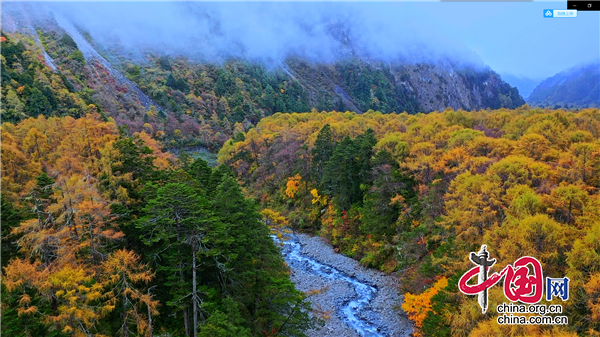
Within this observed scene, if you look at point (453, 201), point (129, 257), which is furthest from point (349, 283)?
point (129, 257)

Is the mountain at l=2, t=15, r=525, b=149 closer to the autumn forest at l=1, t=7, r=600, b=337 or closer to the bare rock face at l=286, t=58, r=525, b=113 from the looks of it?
the bare rock face at l=286, t=58, r=525, b=113

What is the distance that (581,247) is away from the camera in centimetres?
1439

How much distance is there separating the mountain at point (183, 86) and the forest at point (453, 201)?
34.5 m

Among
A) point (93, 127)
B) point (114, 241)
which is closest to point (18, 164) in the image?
point (93, 127)

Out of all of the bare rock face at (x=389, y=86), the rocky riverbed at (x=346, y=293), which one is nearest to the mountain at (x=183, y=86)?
the bare rock face at (x=389, y=86)

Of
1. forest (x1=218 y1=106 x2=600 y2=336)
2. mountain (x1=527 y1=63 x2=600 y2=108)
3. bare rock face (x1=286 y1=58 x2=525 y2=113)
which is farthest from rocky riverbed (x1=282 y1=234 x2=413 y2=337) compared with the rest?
mountain (x1=527 y1=63 x2=600 y2=108)

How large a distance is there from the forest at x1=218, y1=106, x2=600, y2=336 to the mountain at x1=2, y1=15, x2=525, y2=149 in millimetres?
34536

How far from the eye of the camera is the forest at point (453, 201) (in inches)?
619

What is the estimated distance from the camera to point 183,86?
3871 inches

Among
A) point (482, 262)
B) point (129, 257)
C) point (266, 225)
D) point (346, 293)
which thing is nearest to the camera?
point (129, 257)

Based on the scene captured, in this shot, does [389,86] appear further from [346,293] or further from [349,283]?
[346,293]

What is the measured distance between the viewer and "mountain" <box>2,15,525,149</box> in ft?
169

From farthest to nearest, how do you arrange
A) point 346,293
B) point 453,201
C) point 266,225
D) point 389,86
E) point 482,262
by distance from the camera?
point 389,86 < point 346,293 < point 266,225 < point 453,201 < point 482,262

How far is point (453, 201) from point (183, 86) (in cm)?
9232
